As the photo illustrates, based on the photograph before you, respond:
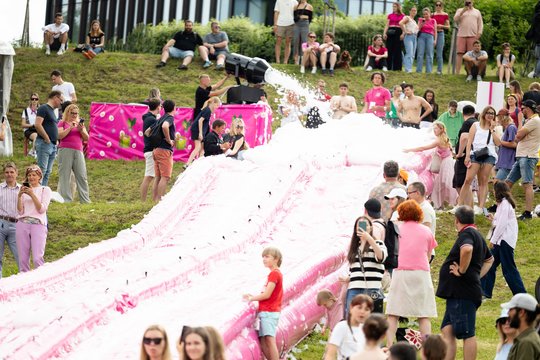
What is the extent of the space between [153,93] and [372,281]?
947 centimetres

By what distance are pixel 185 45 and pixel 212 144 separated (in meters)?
11.0

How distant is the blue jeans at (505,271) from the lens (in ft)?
46.2

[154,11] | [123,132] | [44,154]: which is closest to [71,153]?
[44,154]

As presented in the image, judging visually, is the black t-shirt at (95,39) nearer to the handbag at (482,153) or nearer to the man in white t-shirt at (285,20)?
the man in white t-shirt at (285,20)

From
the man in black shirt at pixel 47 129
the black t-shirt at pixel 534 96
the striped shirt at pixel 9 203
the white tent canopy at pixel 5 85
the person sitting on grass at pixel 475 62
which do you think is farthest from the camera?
the person sitting on grass at pixel 475 62

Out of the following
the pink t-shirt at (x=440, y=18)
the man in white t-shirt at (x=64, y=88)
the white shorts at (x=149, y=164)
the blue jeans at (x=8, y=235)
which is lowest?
the blue jeans at (x=8, y=235)

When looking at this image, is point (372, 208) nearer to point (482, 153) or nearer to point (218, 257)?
point (218, 257)

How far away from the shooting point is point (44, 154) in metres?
19.1

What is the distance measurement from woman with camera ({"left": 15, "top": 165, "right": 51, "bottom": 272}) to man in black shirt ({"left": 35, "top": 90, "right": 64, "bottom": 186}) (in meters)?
3.63

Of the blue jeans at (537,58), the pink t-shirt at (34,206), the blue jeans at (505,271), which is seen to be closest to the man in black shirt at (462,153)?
the blue jeans at (505,271)

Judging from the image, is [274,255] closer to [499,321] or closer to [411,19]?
[499,321]

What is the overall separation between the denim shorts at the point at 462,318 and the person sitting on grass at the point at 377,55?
719 inches

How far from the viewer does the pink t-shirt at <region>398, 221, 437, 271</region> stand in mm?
11930

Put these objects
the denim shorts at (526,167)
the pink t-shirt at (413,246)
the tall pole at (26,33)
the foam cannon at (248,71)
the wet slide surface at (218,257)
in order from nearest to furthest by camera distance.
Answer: the wet slide surface at (218,257) → the pink t-shirt at (413,246) → the denim shorts at (526,167) → the foam cannon at (248,71) → the tall pole at (26,33)
